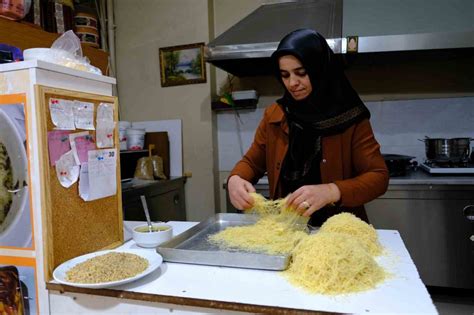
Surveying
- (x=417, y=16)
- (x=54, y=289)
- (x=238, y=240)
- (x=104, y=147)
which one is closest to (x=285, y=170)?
(x=238, y=240)

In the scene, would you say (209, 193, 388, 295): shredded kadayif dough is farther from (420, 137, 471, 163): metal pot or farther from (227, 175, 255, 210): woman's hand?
(420, 137, 471, 163): metal pot

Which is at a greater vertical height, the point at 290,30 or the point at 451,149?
the point at 290,30

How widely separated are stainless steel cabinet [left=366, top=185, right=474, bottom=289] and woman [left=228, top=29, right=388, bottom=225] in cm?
100

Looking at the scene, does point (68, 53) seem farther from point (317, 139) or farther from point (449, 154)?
point (449, 154)

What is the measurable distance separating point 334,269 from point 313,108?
0.82 meters

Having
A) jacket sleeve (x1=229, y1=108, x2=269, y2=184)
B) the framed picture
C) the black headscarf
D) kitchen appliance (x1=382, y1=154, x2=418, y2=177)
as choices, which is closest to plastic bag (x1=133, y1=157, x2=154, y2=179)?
the framed picture

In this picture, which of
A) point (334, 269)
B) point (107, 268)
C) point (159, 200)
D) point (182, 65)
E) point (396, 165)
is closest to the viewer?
point (334, 269)

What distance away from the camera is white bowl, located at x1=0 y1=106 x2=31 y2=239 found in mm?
955

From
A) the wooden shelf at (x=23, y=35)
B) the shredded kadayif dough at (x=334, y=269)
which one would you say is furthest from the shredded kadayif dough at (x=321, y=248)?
the wooden shelf at (x=23, y=35)

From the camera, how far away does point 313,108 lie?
1.46 metres


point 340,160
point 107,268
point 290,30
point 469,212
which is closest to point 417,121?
point 469,212

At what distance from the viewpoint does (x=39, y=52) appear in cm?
97

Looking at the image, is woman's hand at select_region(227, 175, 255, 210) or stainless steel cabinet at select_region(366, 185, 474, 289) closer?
woman's hand at select_region(227, 175, 255, 210)

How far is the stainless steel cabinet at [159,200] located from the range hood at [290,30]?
1.00 metres
